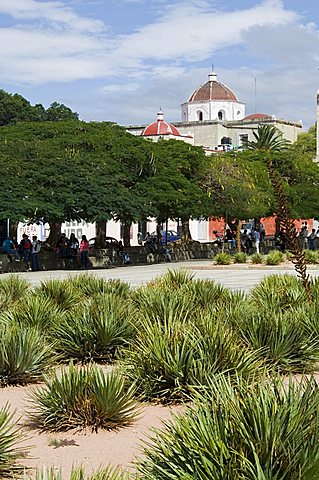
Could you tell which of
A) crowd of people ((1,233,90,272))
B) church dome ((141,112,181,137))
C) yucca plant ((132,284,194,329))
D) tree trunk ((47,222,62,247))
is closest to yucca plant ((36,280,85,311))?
yucca plant ((132,284,194,329))

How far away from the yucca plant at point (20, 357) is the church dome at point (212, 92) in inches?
4152

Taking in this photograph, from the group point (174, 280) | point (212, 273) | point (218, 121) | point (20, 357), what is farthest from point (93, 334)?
point (218, 121)

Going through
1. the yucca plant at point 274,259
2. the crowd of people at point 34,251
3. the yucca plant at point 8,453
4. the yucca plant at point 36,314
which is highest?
the crowd of people at point 34,251

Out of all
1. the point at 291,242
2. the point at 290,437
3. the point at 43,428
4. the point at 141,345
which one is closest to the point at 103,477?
the point at 290,437

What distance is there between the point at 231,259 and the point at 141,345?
83.8 ft

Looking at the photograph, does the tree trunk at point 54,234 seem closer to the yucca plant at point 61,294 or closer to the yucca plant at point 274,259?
the yucca plant at point 274,259

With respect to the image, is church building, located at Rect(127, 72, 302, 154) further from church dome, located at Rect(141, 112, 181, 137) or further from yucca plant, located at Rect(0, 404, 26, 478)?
yucca plant, located at Rect(0, 404, 26, 478)

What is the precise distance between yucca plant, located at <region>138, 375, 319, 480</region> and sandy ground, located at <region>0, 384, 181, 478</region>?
97 cm

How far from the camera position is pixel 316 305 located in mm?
12227

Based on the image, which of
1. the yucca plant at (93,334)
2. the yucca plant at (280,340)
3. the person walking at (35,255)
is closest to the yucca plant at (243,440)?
the yucca plant at (280,340)

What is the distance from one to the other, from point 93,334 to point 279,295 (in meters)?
3.89

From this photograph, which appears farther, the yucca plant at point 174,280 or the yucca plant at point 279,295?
the yucca plant at point 174,280

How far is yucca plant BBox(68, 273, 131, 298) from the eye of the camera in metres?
14.9

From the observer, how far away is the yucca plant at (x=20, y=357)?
9.82 metres
